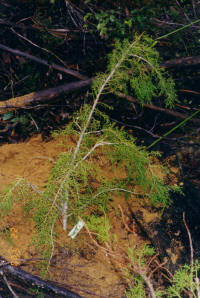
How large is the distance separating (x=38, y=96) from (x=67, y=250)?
1372 millimetres

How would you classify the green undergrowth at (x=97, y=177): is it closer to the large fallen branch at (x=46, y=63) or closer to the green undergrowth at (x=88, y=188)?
the green undergrowth at (x=88, y=188)

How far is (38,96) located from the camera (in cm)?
253

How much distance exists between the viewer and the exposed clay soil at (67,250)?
2195mm

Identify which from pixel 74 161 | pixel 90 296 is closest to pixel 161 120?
pixel 74 161

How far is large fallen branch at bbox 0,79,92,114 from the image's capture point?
2.46 metres

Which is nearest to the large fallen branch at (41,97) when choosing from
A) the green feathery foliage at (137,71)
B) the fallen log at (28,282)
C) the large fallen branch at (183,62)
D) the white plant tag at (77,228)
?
the green feathery foliage at (137,71)

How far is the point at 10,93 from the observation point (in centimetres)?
285

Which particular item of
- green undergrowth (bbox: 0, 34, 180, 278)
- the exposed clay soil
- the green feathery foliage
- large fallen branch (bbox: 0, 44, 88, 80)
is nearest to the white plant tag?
green undergrowth (bbox: 0, 34, 180, 278)

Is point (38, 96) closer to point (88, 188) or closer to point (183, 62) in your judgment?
point (88, 188)

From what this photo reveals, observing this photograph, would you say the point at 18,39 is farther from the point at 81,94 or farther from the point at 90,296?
the point at 90,296

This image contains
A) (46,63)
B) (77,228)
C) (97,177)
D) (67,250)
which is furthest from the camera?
(46,63)

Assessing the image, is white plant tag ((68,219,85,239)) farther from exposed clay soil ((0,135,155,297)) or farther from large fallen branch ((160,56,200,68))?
large fallen branch ((160,56,200,68))

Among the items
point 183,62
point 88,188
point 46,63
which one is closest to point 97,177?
point 88,188

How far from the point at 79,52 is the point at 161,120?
43.9 inches
